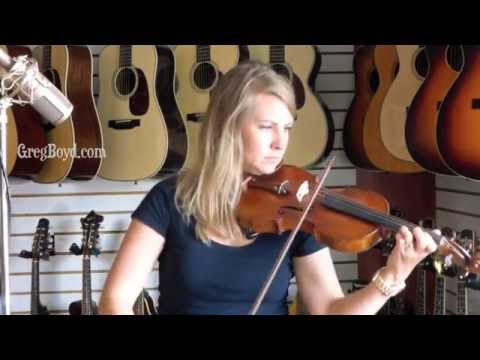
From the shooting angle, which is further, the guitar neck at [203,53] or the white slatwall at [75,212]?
the white slatwall at [75,212]

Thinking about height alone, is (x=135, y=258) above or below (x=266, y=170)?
below

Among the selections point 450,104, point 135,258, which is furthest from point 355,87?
point 135,258

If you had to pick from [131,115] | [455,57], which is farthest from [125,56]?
[455,57]

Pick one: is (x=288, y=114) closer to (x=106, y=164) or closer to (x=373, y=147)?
(x=373, y=147)

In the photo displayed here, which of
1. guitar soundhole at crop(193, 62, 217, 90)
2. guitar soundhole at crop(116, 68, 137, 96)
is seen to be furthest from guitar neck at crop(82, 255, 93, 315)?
guitar soundhole at crop(193, 62, 217, 90)

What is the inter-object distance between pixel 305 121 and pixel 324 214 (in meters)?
0.96

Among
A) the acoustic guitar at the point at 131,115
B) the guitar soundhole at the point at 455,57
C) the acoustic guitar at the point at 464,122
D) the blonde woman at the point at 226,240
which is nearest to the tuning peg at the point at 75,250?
the acoustic guitar at the point at 131,115

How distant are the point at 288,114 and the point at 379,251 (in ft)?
4.00

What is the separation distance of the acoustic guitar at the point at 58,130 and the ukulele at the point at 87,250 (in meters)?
0.18

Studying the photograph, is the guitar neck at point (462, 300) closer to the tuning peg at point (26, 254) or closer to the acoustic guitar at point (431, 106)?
the acoustic guitar at point (431, 106)

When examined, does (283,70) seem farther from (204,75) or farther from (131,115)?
(131,115)

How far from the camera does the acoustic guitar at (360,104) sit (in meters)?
2.26

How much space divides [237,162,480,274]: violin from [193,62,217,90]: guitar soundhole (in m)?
0.92
